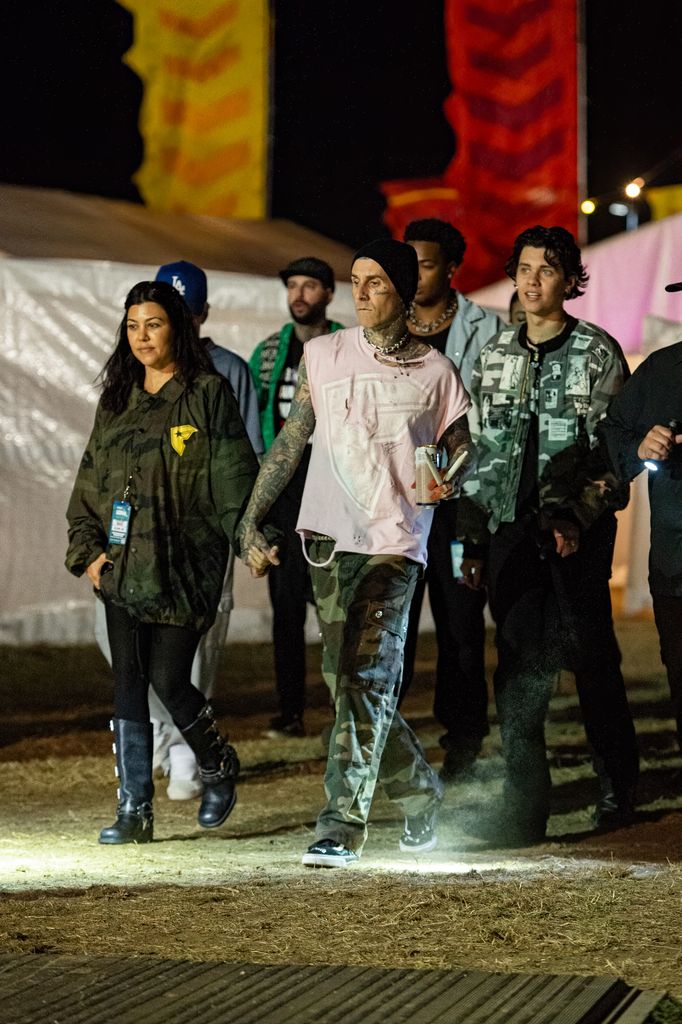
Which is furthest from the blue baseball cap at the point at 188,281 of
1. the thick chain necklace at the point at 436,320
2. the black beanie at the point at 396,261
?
the black beanie at the point at 396,261

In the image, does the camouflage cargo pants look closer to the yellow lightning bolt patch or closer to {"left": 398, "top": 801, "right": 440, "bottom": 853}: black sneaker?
{"left": 398, "top": 801, "right": 440, "bottom": 853}: black sneaker

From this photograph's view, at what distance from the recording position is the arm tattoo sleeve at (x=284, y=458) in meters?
5.69

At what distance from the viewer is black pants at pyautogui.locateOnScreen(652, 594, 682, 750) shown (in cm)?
553

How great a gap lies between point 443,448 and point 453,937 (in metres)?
1.82

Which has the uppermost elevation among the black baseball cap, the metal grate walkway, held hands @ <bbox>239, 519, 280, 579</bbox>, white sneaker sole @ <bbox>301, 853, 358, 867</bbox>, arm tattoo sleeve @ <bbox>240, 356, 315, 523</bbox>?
the black baseball cap

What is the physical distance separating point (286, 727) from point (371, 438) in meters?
3.59

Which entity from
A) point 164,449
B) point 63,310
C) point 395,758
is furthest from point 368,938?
point 63,310

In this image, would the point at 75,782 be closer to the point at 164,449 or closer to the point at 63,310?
the point at 164,449

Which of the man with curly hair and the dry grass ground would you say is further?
the man with curly hair

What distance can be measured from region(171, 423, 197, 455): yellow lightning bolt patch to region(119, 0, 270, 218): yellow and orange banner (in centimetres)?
1214

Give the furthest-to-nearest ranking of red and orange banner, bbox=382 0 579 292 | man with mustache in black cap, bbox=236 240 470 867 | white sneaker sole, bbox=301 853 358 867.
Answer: red and orange banner, bbox=382 0 579 292, man with mustache in black cap, bbox=236 240 470 867, white sneaker sole, bbox=301 853 358 867

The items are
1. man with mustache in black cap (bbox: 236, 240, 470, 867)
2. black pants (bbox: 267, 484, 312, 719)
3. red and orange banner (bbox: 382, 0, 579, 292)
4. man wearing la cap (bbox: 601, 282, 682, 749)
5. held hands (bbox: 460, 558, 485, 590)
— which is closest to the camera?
man with mustache in black cap (bbox: 236, 240, 470, 867)

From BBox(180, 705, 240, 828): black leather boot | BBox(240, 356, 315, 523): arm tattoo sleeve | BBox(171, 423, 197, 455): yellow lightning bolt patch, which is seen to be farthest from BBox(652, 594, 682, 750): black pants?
BBox(171, 423, 197, 455): yellow lightning bolt patch

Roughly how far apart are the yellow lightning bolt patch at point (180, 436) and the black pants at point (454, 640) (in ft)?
4.86
